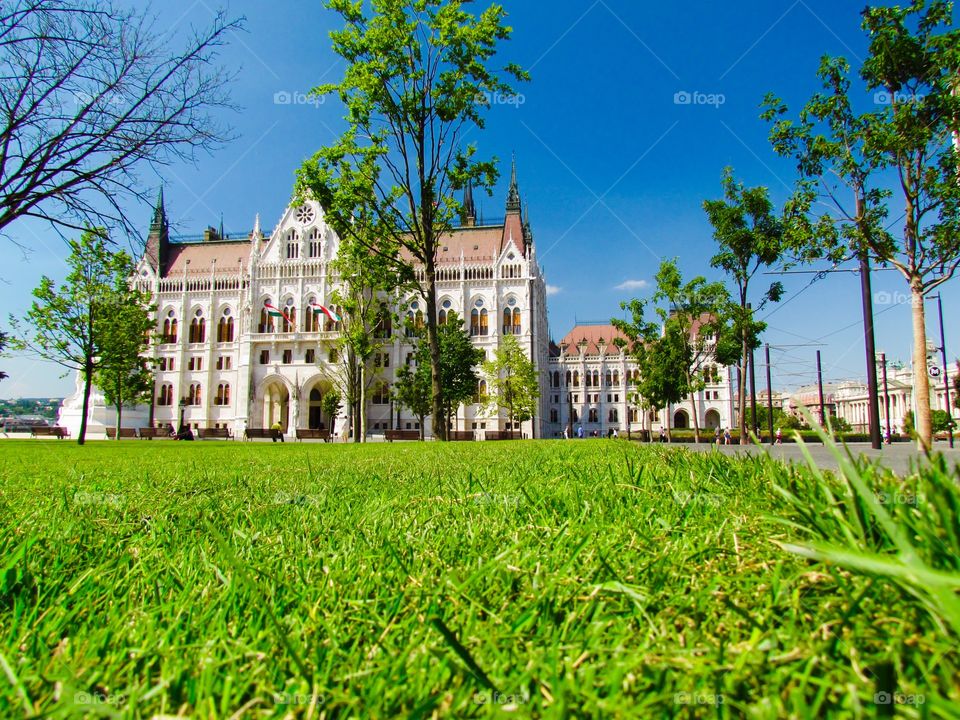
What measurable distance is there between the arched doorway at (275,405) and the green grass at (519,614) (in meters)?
56.0

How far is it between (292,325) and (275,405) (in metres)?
8.48

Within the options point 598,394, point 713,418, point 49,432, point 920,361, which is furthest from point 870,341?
point 713,418

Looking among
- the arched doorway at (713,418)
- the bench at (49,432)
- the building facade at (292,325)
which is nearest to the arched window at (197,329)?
the building facade at (292,325)

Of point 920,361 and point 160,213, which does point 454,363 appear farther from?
point 160,213

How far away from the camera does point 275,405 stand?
55.3 meters

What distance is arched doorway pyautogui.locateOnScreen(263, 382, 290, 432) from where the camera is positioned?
5450 cm

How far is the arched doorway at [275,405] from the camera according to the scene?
54500mm

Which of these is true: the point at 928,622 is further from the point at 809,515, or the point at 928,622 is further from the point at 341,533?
the point at 341,533

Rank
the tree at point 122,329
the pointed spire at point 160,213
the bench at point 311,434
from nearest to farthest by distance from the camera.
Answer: the pointed spire at point 160,213 < the tree at point 122,329 < the bench at point 311,434

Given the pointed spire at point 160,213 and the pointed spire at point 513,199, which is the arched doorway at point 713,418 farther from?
the pointed spire at point 160,213

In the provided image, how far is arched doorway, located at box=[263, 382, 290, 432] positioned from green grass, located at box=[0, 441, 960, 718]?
5600cm

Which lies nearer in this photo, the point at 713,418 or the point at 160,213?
the point at 160,213

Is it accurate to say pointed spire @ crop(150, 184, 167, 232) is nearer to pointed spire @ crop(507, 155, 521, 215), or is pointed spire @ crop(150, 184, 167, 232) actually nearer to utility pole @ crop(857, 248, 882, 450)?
utility pole @ crop(857, 248, 882, 450)

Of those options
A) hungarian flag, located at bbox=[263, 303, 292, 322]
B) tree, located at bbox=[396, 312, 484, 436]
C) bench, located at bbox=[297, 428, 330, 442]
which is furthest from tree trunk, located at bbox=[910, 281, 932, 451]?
hungarian flag, located at bbox=[263, 303, 292, 322]
